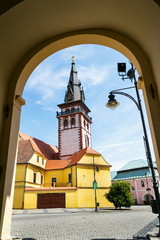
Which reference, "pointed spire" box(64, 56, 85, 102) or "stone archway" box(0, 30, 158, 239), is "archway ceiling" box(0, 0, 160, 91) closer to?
"stone archway" box(0, 30, 158, 239)

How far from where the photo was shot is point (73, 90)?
162 feet

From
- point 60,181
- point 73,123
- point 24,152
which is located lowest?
point 60,181

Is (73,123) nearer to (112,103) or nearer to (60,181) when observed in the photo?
(60,181)

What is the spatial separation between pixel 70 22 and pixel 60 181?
3210cm

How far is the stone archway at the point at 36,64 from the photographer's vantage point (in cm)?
315

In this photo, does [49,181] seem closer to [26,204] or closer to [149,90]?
[26,204]

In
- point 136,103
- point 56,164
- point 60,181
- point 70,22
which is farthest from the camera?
point 56,164

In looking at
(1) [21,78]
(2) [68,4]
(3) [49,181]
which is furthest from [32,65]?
(3) [49,181]

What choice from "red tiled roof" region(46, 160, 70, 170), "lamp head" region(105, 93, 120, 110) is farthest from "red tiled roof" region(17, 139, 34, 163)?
"lamp head" region(105, 93, 120, 110)

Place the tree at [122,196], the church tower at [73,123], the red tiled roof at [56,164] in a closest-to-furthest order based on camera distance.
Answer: the tree at [122,196], the red tiled roof at [56,164], the church tower at [73,123]

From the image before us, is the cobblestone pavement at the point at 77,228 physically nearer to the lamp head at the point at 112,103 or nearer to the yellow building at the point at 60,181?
the lamp head at the point at 112,103

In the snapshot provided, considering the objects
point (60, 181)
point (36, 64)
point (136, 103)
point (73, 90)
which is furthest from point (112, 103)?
point (73, 90)

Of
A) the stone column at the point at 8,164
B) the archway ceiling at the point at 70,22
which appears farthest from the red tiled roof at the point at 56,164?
the archway ceiling at the point at 70,22

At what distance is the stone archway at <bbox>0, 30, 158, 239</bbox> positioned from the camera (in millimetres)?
3152
